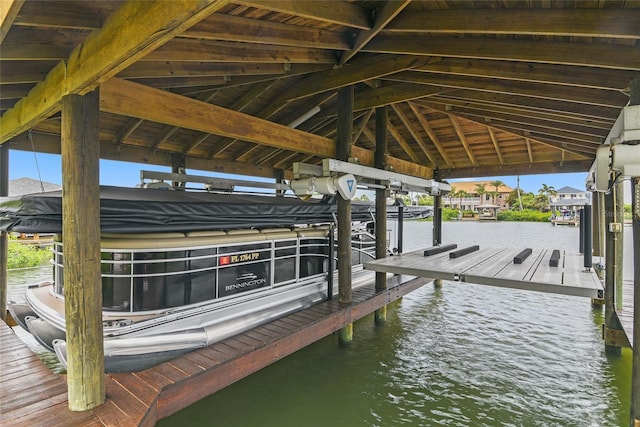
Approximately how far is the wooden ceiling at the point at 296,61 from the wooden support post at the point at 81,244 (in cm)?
27

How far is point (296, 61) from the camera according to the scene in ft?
13.3

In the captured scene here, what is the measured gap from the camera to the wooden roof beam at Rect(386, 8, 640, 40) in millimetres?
2387

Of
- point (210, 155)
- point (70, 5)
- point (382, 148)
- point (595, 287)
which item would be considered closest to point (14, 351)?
point (70, 5)

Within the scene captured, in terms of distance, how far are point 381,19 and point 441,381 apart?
4439 millimetres

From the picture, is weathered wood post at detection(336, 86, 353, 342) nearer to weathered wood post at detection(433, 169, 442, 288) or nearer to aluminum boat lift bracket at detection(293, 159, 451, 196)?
aluminum boat lift bracket at detection(293, 159, 451, 196)

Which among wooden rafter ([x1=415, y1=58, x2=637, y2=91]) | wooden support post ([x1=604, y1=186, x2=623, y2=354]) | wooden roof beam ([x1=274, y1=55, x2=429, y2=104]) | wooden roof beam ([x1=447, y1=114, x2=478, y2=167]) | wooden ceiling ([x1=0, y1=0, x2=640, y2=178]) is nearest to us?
wooden ceiling ([x1=0, y1=0, x2=640, y2=178])

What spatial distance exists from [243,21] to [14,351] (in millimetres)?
4220

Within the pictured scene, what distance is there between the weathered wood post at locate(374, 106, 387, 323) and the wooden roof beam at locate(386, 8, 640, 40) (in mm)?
3374

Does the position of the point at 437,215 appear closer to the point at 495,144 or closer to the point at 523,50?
the point at 495,144

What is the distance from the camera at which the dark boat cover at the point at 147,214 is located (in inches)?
114

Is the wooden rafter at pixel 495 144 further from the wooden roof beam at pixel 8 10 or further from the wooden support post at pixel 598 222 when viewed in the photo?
the wooden roof beam at pixel 8 10

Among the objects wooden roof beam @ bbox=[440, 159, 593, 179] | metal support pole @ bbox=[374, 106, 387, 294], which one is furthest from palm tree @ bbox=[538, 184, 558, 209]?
metal support pole @ bbox=[374, 106, 387, 294]

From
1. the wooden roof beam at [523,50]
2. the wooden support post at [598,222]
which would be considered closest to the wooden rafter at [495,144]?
the wooden support post at [598,222]

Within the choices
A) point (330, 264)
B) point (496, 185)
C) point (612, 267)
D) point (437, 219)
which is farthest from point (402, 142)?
point (496, 185)
